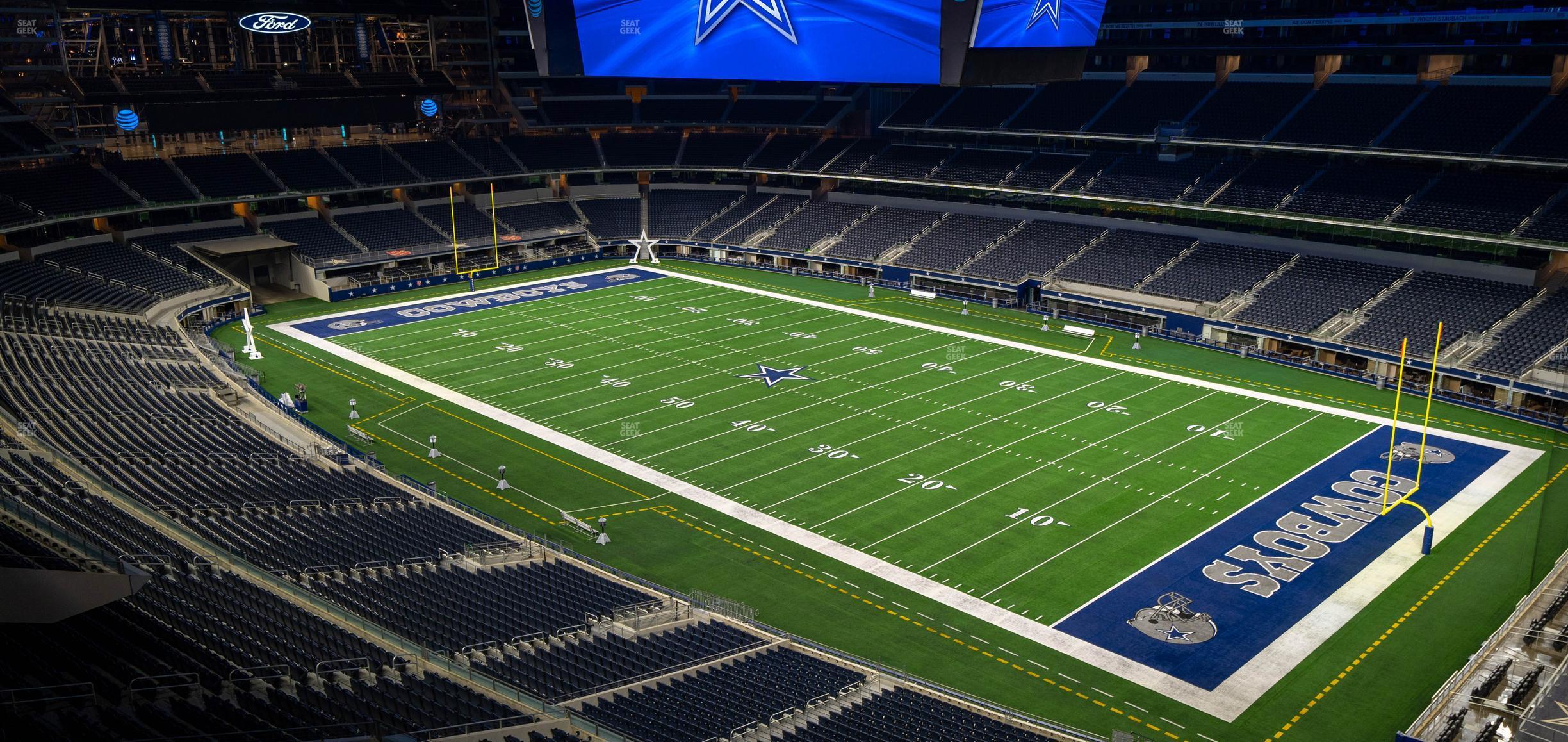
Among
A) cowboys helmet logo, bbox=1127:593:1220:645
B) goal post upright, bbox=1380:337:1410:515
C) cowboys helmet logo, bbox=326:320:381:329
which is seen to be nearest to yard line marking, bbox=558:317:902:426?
cowboys helmet logo, bbox=326:320:381:329

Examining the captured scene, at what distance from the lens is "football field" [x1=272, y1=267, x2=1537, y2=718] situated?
23.9 metres

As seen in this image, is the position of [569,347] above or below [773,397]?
above

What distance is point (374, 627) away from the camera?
18797 millimetres

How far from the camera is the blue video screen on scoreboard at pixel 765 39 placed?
1481 inches

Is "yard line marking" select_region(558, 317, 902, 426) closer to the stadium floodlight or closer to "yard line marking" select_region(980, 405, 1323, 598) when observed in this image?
"yard line marking" select_region(980, 405, 1323, 598)

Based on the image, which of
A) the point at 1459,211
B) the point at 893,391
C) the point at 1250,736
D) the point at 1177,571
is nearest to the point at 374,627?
the point at 1250,736

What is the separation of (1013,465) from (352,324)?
101ft

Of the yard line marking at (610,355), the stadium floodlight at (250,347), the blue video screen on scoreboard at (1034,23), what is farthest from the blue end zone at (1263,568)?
the stadium floodlight at (250,347)

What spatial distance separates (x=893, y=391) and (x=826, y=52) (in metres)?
12.2

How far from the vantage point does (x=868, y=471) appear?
31.4 meters

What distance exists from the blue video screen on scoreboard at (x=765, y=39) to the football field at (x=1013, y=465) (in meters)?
10.5

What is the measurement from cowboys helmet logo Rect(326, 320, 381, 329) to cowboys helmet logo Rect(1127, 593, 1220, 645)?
36043mm

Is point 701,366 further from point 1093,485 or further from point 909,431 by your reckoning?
point 1093,485

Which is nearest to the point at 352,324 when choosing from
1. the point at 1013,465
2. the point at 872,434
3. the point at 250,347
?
the point at 250,347
